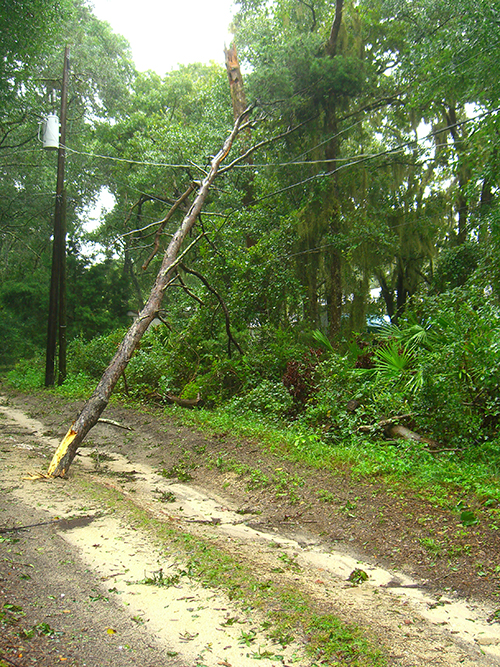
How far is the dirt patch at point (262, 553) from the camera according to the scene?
113 inches

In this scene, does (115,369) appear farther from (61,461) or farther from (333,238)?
(333,238)

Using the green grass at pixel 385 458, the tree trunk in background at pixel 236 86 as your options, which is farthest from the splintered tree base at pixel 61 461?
the tree trunk in background at pixel 236 86

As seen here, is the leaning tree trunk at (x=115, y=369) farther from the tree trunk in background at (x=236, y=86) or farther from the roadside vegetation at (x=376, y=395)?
the tree trunk in background at (x=236, y=86)

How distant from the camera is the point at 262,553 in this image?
170 inches

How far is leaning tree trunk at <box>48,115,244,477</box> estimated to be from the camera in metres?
6.58

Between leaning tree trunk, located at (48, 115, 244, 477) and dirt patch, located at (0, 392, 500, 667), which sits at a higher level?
leaning tree trunk, located at (48, 115, 244, 477)

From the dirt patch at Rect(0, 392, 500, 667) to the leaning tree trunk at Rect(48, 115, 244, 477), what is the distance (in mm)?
367

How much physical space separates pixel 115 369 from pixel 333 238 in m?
7.57

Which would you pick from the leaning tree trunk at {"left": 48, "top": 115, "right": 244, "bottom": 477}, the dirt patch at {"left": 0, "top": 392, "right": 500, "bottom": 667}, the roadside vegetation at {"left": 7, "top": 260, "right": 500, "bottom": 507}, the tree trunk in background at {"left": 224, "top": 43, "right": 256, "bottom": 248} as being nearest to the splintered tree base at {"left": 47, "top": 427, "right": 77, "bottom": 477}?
the leaning tree trunk at {"left": 48, "top": 115, "right": 244, "bottom": 477}

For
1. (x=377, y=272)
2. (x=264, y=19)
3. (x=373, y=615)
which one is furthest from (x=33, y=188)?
(x=373, y=615)

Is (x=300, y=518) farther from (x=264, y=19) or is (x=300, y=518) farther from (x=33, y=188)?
(x=33, y=188)

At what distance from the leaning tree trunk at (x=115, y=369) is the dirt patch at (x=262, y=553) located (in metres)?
0.37

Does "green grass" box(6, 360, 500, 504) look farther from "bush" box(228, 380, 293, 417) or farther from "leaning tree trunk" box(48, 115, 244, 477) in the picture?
"leaning tree trunk" box(48, 115, 244, 477)

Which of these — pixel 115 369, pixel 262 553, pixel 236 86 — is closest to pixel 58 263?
pixel 236 86
